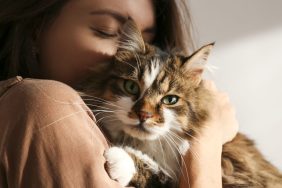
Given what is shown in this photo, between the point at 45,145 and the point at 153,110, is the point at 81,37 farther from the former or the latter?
the point at 45,145

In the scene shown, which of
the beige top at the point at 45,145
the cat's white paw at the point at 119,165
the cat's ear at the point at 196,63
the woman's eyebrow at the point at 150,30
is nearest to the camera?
the beige top at the point at 45,145

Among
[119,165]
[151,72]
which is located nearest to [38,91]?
[119,165]

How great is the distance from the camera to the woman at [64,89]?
2.64 feet

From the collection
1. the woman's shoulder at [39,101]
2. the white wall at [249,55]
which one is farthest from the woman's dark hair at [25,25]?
the white wall at [249,55]

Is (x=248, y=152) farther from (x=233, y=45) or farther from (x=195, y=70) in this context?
(x=233, y=45)

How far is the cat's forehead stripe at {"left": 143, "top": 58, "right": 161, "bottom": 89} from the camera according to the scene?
3.63ft

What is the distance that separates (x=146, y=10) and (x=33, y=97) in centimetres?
61

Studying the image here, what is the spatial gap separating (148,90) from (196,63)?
183 millimetres

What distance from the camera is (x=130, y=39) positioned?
1175mm

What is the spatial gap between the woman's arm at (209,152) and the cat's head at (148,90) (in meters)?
0.05

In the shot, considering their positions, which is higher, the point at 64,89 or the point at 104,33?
the point at 104,33

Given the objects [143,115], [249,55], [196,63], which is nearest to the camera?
[143,115]

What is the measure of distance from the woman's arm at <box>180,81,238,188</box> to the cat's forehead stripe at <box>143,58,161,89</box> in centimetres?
21

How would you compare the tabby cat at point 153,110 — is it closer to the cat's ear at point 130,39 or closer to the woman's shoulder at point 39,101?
the cat's ear at point 130,39
